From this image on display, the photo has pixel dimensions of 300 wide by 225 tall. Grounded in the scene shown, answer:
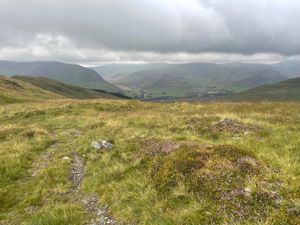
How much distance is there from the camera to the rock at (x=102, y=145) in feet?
59.7

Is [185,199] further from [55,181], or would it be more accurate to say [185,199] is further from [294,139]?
[294,139]

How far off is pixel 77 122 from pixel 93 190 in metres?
18.5

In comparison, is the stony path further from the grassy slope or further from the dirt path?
the grassy slope

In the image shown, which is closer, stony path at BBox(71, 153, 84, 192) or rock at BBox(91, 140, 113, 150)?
stony path at BBox(71, 153, 84, 192)

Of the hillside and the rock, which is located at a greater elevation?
the rock

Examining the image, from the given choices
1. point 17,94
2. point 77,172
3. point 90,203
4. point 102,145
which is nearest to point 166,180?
point 90,203

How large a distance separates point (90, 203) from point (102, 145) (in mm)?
7381

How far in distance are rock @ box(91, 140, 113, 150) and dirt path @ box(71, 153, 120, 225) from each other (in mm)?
2086

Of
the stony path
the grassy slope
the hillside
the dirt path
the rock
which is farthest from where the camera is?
the hillside

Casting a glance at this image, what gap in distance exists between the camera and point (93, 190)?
1232 centimetres

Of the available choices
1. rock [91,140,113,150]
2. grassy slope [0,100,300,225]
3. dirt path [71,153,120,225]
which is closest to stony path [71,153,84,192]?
dirt path [71,153,120,225]

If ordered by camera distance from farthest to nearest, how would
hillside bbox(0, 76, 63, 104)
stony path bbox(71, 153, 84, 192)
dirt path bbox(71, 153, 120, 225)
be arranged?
hillside bbox(0, 76, 63, 104) < stony path bbox(71, 153, 84, 192) < dirt path bbox(71, 153, 120, 225)

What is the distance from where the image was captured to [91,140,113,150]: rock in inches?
717

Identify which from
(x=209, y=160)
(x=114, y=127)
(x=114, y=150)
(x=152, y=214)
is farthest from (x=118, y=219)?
(x=114, y=127)
